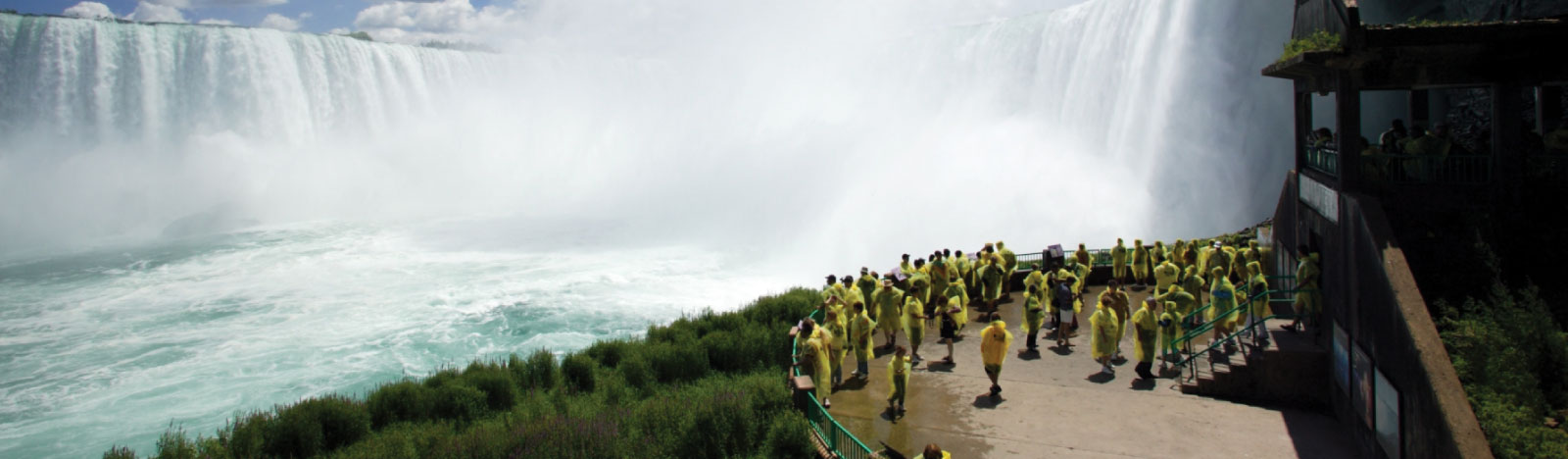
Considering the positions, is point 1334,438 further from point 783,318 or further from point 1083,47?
point 1083,47

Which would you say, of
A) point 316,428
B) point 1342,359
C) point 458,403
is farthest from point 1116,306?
point 316,428

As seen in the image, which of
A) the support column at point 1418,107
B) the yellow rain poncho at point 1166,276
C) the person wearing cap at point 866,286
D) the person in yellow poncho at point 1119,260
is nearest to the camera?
the person wearing cap at point 866,286

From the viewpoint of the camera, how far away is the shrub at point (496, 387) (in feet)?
40.1

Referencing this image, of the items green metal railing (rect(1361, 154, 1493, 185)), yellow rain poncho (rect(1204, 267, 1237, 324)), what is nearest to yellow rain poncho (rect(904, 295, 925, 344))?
yellow rain poncho (rect(1204, 267, 1237, 324))

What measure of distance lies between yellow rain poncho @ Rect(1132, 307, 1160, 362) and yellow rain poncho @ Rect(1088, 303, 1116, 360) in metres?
0.25

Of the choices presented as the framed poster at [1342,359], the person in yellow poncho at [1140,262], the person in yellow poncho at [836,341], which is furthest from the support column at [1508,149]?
the person in yellow poncho at [1140,262]

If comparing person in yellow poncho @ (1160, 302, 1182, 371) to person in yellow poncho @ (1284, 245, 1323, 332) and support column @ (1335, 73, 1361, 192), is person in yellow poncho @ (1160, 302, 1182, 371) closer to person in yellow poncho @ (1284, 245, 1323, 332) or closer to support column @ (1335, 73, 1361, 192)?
person in yellow poncho @ (1284, 245, 1323, 332)

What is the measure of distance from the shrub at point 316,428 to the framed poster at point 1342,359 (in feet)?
33.6

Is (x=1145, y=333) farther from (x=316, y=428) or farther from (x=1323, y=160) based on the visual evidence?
(x=316, y=428)

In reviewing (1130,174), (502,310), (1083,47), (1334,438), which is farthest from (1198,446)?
(1083,47)

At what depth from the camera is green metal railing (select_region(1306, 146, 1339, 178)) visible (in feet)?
32.8

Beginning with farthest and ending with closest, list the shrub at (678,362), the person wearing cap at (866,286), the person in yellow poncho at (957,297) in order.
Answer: the shrub at (678,362), the person wearing cap at (866,286), the person in yellow poncho at (957,297)

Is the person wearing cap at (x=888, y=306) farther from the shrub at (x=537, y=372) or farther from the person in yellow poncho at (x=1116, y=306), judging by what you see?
the shrub at (x=537, y=372)

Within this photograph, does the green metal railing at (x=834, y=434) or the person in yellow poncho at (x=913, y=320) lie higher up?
the person in yellow poncho at (x=913, y=320)
